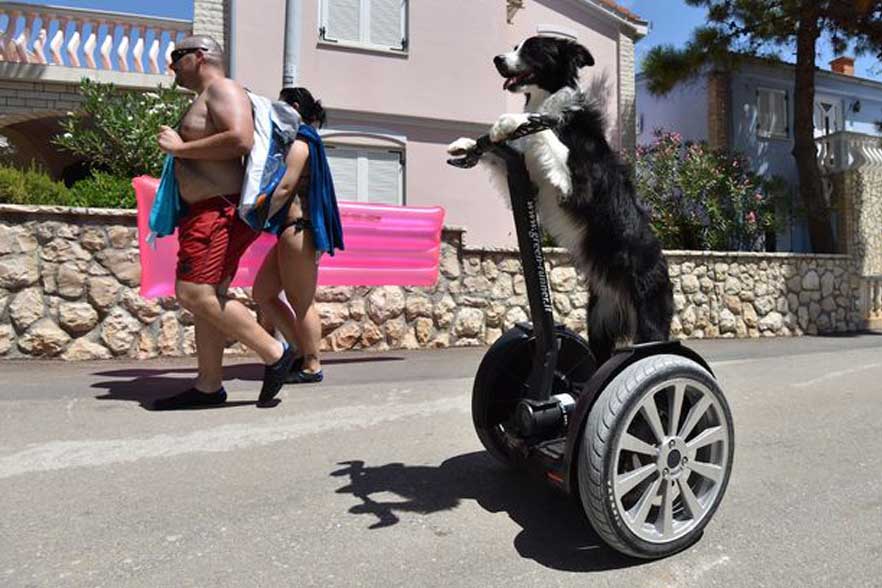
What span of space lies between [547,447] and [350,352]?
469 cm

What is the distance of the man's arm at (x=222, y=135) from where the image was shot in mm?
3555

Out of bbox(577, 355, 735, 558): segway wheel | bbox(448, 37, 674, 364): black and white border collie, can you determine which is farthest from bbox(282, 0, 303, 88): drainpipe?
bbox(577, 355, 735, 558): segway wheel

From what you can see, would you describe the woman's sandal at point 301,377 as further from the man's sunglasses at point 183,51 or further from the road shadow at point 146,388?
the man's sunglasses at point 183,51

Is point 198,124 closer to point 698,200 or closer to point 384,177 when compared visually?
point 384,177

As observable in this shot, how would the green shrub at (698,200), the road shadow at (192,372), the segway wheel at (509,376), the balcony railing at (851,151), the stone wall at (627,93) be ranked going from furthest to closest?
the balcony railing at (851,151) → the stone wall at (627,93) → the green shrub at (698,200) → the road shadow at (192,372) → the segway wheel at (509,376)

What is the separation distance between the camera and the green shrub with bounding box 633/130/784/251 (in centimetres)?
1170

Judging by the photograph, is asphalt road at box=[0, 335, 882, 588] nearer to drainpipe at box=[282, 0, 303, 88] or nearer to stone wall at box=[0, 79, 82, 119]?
drainpipe at box=[282, 0, 303, 88]

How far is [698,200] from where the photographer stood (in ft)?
38.7

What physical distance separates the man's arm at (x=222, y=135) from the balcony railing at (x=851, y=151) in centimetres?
1677

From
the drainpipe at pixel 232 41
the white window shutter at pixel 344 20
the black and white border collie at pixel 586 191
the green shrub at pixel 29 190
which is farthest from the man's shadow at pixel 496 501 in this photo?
the white window shutter at pixel 344 20

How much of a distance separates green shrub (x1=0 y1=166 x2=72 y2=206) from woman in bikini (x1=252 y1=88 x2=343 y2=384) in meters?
3.54

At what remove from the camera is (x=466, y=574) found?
213cm

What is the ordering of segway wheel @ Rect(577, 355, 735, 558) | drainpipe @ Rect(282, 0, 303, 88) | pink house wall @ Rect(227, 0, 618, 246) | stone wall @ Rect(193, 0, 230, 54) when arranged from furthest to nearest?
pink house wall @ Rect(227, 0, 618, 246)
stone wall @ Rect(193, 0, 230, 54)
drainpipe @ Rect(282, 0, 303, 88)
segway wheel @ Rect(577, 355, 735, 558)

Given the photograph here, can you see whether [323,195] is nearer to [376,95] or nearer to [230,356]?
[230,356]
